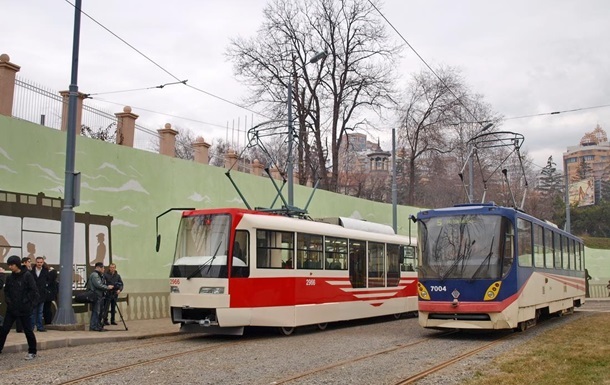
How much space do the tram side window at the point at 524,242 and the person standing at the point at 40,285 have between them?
34.6 feet

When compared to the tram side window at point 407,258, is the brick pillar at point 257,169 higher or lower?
higher

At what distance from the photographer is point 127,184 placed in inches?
733

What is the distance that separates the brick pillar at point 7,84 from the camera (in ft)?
50.6

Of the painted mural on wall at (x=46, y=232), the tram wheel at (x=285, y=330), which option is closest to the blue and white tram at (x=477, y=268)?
the tram wheel at (x=285, y=330)

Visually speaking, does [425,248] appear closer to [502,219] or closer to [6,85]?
[502,219]

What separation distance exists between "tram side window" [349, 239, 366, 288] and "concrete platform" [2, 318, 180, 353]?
15.7 feet

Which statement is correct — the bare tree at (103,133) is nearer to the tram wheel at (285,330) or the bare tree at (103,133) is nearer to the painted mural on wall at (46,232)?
the painted mural on wall at (46,232)

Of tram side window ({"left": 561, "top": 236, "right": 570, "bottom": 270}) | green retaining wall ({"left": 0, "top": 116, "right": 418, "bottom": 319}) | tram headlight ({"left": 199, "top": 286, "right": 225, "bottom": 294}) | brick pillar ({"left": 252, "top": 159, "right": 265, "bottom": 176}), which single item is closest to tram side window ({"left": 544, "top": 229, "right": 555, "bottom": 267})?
tram side window ({"left": 561, "top": 236, "right": 570, "bottom": 270})

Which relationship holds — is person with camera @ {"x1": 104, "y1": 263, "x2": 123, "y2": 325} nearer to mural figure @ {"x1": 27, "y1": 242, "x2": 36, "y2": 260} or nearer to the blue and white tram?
mural figure @ {"x1": 27, "y1": 242, "x2": 36, "y2": 260}

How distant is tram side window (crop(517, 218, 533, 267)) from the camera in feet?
48.2

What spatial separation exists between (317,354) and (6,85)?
9913 millimetres

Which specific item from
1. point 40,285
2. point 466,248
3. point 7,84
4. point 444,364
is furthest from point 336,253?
point 7,84

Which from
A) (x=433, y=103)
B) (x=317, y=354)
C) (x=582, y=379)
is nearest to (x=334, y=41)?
(x=433, y=103)

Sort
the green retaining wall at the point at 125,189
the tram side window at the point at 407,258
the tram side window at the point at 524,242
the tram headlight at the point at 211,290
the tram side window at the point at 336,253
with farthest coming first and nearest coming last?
1. the tram side window at the point at 407,258
2. the tram side window at the point at 336,253
3. the green retaining wall at the point at 125,189
4. the tram side window at the point at 524,242
5. the tram headlight at the point at 211,290
